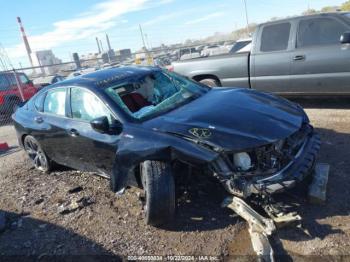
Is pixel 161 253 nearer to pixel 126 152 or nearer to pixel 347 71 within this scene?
pixel 126 152

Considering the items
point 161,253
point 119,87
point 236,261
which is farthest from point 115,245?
point 119,87

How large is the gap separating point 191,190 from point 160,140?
79cm

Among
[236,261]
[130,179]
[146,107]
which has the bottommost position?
[236,261]

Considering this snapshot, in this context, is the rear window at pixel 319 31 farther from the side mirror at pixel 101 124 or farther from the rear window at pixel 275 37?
the side mirror at pixel 101 124

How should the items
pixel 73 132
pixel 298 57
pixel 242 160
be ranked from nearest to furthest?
1. pixel 242 160
2. pixel 73 132
3. pixel 298 57

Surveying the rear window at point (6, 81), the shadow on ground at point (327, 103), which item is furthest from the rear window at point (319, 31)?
the rear window at point (6, 81)

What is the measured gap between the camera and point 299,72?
673cm

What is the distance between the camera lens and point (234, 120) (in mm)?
3807

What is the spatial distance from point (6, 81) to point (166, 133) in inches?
398

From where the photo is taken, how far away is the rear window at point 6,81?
38.8ft

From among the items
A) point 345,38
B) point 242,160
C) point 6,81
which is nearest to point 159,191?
point 242,160

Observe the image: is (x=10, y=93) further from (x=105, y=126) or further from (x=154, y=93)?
(x=105, y=126)

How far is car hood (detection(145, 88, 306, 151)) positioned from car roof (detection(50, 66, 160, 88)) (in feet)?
3.13

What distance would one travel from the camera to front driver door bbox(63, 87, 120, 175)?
4.22 metres
